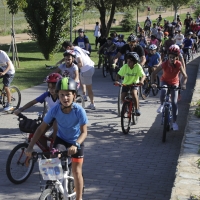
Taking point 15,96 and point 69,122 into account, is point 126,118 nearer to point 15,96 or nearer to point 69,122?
point 15,96

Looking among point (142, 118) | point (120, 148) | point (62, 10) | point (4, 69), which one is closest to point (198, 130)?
point (120, 148)

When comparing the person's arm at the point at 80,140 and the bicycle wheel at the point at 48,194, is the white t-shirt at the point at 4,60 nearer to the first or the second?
the person's arm at the point at 80,140

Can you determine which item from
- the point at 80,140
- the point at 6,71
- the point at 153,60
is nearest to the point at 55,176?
the point at 80,140

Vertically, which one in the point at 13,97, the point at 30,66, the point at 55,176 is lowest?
the point at 30,66

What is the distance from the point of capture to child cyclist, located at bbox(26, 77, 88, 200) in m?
5.71

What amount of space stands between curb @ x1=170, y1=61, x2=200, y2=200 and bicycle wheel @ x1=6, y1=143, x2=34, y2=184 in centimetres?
226

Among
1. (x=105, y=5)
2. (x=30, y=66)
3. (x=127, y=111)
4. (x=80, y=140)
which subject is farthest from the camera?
(x=105, y=5)

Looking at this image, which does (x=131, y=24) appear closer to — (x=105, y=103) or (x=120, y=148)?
(x=105, y=103)

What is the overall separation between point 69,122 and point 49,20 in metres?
20.5

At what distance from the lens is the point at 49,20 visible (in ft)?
84.8

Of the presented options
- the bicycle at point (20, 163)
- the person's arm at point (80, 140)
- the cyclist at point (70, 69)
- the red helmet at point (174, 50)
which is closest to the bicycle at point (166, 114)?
the red helmet at point (174, 50)

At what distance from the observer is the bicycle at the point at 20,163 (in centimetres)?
762

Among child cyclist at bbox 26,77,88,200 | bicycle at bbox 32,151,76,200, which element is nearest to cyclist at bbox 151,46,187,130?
child cyclist at bbox 26,77,88,200

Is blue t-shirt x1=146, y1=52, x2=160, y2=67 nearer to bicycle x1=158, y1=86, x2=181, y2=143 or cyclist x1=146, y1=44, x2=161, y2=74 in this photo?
cyclist x1=146, y1=44, x2=161, y2=74
